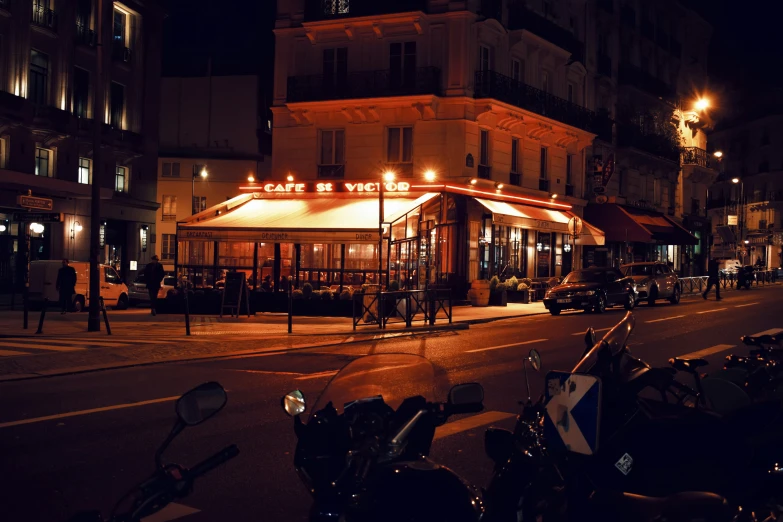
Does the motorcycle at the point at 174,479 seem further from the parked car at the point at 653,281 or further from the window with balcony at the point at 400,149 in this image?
the window with balcony at the point at 400,149

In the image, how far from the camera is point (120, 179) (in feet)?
135

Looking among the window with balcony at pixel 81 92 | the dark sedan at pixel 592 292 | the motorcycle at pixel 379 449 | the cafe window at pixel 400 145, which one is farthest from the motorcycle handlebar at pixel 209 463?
the window with balcony at pixel 81 92

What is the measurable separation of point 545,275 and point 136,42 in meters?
23.6

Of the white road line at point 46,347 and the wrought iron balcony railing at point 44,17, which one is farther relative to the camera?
the wrought iron balcony railing at point 44,17

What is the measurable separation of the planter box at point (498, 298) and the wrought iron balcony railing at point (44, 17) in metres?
22.0

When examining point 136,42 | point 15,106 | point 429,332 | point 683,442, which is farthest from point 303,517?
point 136,42

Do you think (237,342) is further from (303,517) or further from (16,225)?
(16,225)

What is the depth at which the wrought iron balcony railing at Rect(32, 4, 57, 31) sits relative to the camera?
3472 centimetres

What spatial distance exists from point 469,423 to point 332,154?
2698 cm

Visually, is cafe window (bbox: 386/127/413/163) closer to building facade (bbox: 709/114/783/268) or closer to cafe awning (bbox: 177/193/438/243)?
cafe awning (bbox: 177/193/438/243)

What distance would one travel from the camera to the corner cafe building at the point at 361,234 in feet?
87.7

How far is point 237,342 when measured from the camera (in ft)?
55.6

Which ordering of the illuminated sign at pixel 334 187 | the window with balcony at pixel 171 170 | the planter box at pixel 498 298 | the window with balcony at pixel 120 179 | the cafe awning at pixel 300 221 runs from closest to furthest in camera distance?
1. the cafe awning at pixel 300 221
2. the illuminated sign at pixel 334 187
3. the planter box at pixel 498 298
4. the window with balcony at pixel 120 179
5. the window with balcony at pixel 171 170

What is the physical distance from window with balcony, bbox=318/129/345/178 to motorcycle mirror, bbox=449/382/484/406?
100ft
